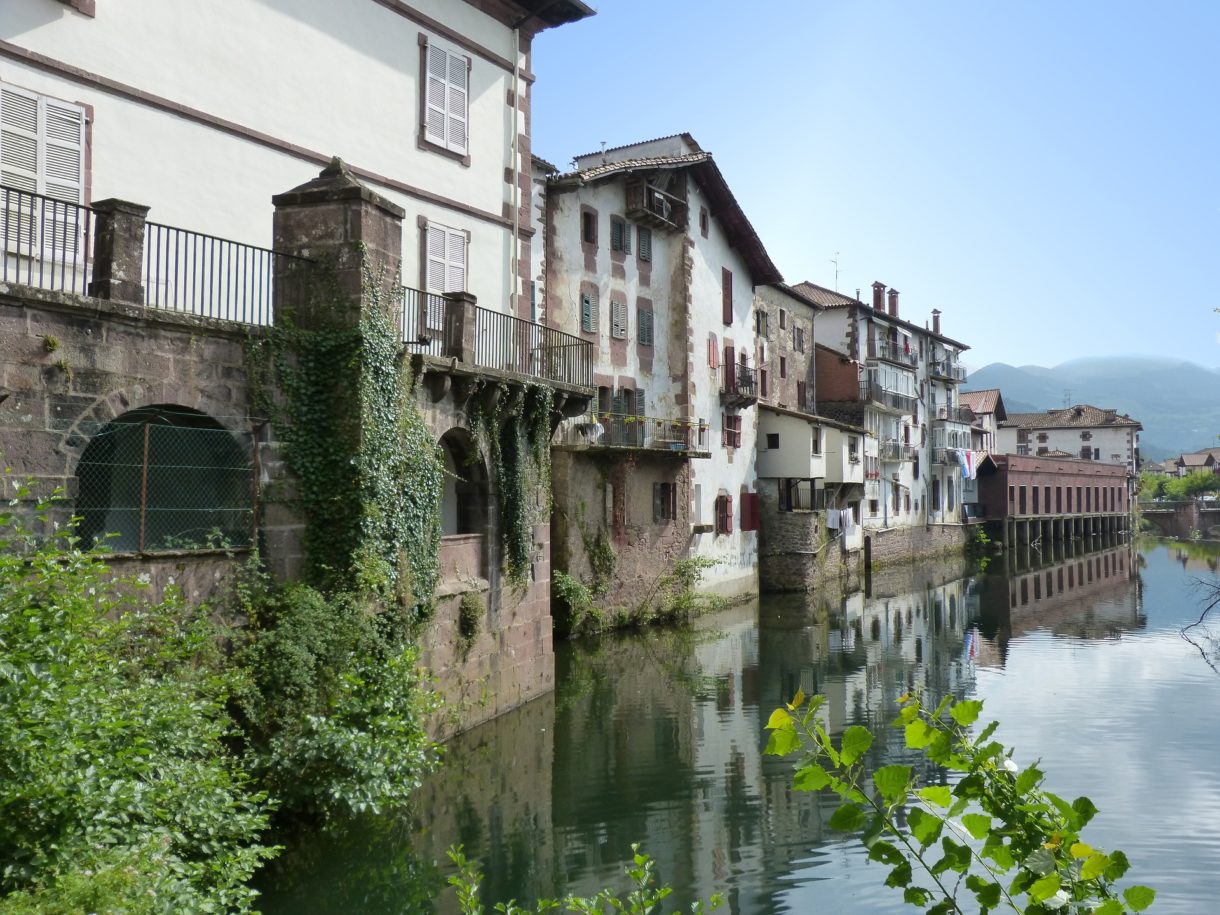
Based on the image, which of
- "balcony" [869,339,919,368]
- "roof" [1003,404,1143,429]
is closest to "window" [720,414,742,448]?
"balcony" [869,339,919,368]

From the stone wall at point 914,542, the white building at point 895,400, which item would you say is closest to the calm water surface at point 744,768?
the stone wall at point 914,542

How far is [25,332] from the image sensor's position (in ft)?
35.3

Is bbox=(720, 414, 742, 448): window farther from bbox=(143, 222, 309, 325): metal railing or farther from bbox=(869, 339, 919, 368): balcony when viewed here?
bbox=(143, 222, 309, 325): metal railing

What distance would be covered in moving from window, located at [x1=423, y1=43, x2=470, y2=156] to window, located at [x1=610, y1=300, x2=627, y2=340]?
13425 millimetres

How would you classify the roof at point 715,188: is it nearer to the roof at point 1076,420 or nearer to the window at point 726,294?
the window at point 726,294

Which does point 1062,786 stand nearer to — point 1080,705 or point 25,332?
point 1080,705

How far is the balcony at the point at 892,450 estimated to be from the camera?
57.0 metres

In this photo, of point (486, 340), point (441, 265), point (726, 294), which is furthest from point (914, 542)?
point (441, 265)

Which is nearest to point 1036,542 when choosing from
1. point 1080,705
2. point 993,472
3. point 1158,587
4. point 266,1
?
point 993,472

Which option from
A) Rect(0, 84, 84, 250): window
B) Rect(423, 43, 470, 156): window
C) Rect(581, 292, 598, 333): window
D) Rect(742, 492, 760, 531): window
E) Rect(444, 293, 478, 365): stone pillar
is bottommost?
Rect(742, 492, 760, 531): window

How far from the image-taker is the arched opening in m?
12.0

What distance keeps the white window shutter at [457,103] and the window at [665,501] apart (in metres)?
15.6

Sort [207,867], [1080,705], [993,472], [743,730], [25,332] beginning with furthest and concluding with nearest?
[993,472], [1080,705], [743,730], [25,332], [207,867]

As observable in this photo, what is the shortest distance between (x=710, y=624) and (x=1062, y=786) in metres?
18.0
